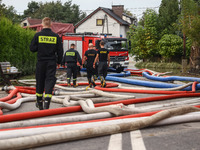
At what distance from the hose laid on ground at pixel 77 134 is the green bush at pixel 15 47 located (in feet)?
33.2

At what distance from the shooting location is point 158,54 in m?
40.0

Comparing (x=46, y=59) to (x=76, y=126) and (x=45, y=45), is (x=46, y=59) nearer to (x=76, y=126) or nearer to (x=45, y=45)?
(x=45, y=45)

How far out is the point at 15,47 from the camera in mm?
15703

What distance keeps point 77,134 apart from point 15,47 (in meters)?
12.6

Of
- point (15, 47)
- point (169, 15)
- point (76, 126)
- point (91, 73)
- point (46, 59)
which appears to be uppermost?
point (169, 15)

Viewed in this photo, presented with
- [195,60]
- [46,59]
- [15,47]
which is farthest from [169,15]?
[46,59]

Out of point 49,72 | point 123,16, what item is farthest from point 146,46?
point 49,72

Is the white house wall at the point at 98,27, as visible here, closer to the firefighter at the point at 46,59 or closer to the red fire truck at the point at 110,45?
the red fire truck at the point at 110,45

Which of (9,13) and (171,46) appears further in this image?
(9,13)

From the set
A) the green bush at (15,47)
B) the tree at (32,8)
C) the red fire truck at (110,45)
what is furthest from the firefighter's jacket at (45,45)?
the tree at (32,8)

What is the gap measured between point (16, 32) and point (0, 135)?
41.6 feet

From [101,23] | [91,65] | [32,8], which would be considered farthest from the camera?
[32,8]

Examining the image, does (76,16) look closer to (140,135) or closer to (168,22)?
(168,22)

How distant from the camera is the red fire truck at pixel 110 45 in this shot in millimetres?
20516
